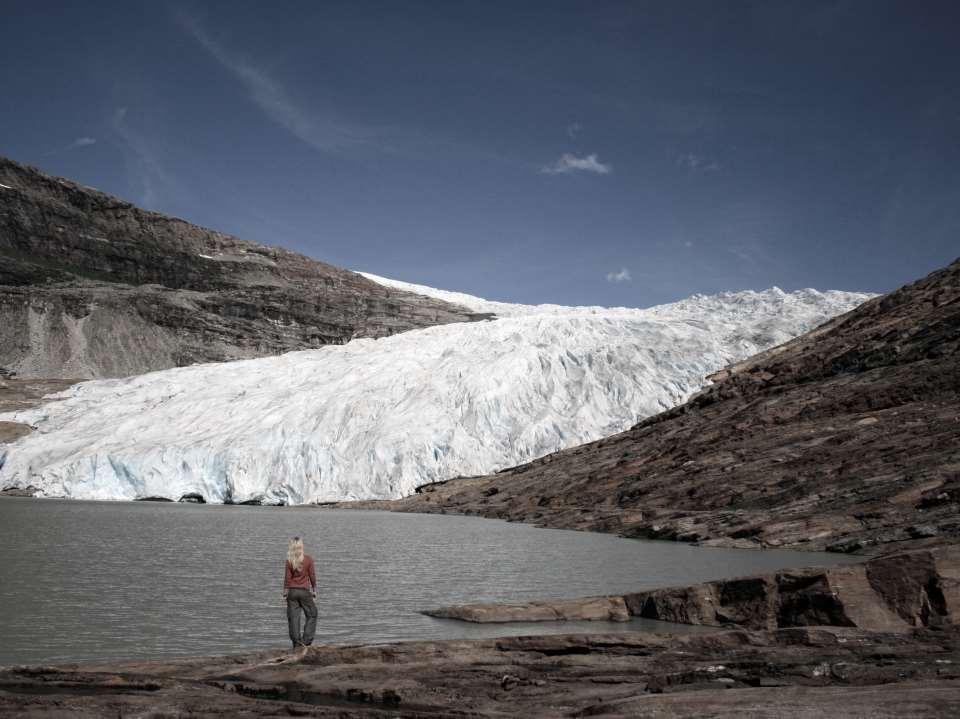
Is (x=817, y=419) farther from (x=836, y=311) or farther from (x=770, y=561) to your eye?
(x=836, y=311)

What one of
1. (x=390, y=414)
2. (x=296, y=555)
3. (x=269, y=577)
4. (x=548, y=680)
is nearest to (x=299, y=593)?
(x=296, y=555)

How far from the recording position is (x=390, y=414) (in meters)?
56.6

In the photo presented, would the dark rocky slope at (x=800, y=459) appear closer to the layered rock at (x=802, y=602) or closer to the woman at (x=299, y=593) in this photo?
the layered rock at (x=802, y=602)

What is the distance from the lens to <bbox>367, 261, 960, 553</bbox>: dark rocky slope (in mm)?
25453

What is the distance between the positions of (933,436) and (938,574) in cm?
2003

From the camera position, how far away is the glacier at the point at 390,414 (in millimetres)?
54375

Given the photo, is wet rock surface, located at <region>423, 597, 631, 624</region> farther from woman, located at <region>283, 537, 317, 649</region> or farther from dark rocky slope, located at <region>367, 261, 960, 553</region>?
dark rocky slope, located at <region>367, 261, 960, 553</region>

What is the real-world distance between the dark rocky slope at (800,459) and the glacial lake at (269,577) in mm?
2723

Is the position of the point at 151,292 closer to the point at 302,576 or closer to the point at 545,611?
the point at 545,611

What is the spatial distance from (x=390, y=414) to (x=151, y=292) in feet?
283

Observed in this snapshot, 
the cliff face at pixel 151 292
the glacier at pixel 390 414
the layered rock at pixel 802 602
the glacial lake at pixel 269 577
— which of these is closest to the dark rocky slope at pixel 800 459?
the glacial lake at pixel 269 577

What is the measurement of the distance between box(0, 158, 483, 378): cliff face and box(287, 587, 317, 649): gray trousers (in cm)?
10769

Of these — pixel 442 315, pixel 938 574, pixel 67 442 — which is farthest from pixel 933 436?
pixel 442 315

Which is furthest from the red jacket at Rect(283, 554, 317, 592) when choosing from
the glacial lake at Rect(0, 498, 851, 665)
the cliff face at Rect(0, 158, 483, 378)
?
the cliff face at Rect(0, 158, 483, 378)
